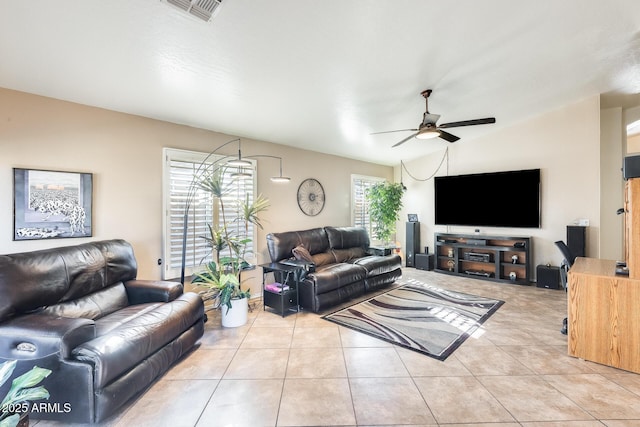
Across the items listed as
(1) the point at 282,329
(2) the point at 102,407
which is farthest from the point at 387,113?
→ (2) the point at 102,407

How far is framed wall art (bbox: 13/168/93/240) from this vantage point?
2576mm

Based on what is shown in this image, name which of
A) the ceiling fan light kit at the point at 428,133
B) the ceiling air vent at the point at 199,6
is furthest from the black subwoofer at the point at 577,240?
the ceiling air vent at the point at 199,6

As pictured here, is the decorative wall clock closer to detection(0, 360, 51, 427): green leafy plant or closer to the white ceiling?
the white ceiling

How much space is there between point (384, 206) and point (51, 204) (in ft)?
17.4

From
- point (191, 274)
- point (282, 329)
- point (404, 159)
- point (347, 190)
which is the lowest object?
point (282, 329)

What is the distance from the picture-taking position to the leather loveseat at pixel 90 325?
1763mm

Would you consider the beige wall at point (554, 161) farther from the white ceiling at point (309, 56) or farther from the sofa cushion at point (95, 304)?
the sofa cushion at point (95, 304)

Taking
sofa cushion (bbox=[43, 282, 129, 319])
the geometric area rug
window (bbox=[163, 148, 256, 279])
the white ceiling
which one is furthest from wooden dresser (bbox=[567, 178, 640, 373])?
sofa cushion (bbox=[43, 282, 129, 319])

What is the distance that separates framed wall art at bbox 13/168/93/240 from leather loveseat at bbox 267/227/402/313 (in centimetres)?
225

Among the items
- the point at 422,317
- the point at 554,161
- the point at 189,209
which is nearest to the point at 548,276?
the point at 554,161

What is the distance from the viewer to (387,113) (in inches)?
156

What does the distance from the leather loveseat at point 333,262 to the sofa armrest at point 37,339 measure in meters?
2.44

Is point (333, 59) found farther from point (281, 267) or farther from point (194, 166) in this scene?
point (281, 267)

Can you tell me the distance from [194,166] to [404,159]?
492 centimetres
